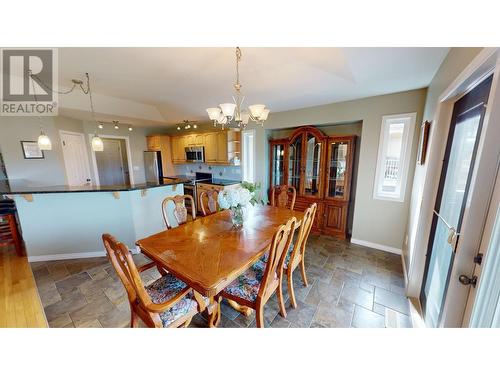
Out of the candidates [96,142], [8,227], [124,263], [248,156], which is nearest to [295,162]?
[248,156]

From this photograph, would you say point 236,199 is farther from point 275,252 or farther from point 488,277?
point 488,277

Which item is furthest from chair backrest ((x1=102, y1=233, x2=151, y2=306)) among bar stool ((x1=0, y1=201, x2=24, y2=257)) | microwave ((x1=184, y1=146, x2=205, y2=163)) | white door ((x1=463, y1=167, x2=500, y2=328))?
microwave ((x1=184, y1=146, x2=205, y2=163))

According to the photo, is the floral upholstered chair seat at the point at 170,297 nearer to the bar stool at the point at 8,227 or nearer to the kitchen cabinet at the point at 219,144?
the bar stool at the point at 8,227

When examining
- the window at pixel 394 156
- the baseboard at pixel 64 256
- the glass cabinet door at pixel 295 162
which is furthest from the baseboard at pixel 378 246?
the baseboard at pixel 64 256

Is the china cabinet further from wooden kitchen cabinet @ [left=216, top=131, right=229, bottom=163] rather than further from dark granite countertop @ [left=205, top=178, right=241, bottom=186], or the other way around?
dark granite countertop @ [left=205, top=178, right=241, bottom=186]

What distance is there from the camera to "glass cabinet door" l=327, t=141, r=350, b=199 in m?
3.07

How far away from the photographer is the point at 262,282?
4.37 ft

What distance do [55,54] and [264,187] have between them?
11.5ft

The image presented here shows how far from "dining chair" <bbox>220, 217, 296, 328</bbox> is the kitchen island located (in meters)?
2.13

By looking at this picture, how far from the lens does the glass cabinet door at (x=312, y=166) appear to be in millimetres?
3297

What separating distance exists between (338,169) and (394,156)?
0.79 metres

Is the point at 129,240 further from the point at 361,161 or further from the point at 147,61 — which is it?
the point at 361,161
